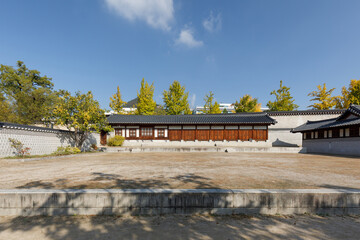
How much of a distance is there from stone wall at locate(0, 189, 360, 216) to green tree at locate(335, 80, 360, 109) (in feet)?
113

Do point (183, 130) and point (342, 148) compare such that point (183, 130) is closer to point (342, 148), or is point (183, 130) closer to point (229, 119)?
point (229, 119)

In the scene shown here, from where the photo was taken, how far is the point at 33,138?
12820mm

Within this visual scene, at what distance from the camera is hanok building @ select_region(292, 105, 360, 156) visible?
49.0 ft

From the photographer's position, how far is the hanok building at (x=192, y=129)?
23.0m

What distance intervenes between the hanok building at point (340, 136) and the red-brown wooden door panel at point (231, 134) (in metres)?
8.71

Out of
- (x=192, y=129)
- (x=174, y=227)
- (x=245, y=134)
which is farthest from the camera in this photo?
(x=192, y=129)

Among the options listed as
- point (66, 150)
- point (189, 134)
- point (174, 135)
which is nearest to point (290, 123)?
point (189, 134)

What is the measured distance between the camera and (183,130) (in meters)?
23.8

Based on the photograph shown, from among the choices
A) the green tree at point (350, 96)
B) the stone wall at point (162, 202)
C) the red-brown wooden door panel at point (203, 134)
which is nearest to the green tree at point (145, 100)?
the red-brown wooden door panel at point (203, 134)

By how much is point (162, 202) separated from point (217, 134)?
20746 mm

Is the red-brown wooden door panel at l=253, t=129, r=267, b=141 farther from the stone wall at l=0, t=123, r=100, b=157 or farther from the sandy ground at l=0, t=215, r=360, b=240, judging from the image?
the stone wall at l=0, t=123, r=100, b=157

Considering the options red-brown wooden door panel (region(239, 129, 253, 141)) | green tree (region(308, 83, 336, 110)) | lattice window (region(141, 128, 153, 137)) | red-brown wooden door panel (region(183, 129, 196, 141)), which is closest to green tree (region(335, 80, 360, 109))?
green tree (region(308, 83, 336, 110))

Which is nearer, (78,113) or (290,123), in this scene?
(78,113)

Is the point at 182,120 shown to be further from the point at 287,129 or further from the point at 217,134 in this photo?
the point at 287,129
